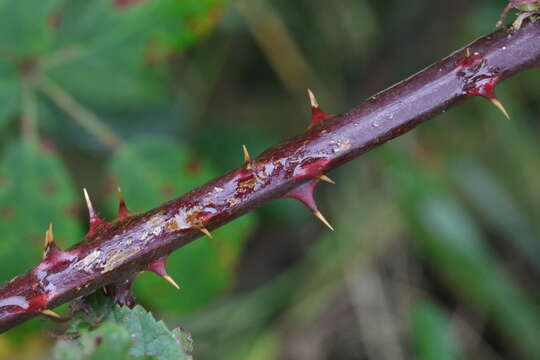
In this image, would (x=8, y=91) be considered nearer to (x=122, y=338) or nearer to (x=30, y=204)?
(x=30, y=204)

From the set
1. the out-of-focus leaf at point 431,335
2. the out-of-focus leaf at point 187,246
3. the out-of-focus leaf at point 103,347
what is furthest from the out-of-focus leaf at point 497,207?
the out-of-focus leaf at point 103,347

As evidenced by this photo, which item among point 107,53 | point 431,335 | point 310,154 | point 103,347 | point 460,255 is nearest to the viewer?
point 103,347

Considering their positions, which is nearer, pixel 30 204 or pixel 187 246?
pixel 30 204

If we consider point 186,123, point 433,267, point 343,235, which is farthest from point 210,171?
point 433,267

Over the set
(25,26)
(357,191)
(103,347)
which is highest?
(25,26)

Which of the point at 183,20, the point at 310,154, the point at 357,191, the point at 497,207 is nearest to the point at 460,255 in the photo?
the point at 497,207

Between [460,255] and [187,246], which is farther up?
[187,246]
